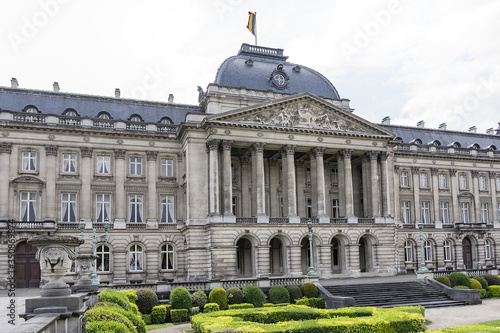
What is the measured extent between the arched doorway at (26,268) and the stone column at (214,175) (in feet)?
54.5

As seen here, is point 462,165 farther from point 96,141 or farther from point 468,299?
point 96,141

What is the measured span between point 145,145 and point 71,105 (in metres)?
8.77

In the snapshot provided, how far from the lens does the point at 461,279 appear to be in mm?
42969

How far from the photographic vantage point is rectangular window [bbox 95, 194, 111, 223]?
162 feet

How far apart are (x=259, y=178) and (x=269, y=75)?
13.9 metres

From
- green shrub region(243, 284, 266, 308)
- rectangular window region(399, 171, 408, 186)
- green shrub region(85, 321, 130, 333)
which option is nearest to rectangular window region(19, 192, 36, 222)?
green shrub region(243, 284, 266, 308)

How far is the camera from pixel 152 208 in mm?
50562

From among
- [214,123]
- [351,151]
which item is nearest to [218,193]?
[214,123]

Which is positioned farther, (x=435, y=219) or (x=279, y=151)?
(x=435, y=219)

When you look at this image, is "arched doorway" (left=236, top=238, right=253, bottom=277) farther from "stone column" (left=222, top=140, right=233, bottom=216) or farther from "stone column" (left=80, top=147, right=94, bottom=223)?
"stone column" (left=80, top=147, right=94, bottom=223)

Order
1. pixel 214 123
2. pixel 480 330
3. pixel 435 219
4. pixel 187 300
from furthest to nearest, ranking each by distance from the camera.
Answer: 1. pixel 435 219
2. pixel 214 123
3. pixel 187 300
4. pixel 480 330

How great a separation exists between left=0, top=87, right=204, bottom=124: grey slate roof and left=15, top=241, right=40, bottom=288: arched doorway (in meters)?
13.8

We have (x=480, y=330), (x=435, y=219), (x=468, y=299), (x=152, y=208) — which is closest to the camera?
(x=480, y=330)

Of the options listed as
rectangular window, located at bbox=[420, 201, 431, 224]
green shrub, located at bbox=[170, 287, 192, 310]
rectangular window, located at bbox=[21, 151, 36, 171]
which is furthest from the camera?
rectangular window, located at bbox=[420, 201, 431, 224]
